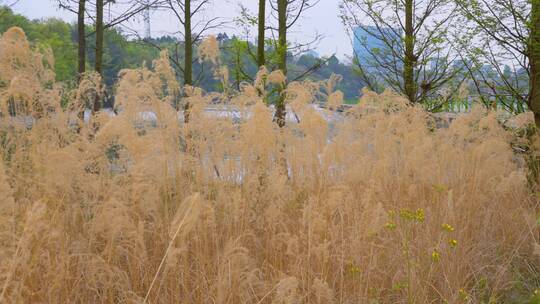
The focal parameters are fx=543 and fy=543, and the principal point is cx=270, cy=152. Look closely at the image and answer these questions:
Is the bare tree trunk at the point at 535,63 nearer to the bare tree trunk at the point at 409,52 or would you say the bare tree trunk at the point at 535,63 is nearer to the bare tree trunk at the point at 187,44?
the bare tree trunk at the point at 409,52

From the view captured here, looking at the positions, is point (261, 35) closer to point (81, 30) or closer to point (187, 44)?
point (187, 44)

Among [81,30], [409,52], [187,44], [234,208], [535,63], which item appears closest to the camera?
[234,208]

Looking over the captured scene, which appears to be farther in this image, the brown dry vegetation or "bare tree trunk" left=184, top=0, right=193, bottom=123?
"bare tree trunk" left=184, top=0, right=193, bottom=123

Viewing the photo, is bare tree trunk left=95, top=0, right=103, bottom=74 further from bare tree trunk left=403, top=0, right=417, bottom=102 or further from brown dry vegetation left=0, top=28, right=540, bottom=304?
bare tree trunk left=403, top=0, right=417, bottom=102

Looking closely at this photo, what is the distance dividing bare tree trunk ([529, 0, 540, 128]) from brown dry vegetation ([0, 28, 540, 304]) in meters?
1.52

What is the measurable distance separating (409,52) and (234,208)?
5921 mm

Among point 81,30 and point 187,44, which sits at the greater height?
point 81,30

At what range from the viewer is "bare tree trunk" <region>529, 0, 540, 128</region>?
18.5 feet

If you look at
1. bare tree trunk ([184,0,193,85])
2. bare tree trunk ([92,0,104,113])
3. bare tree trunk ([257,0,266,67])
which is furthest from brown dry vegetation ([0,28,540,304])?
bare tree trunk ([92,0,104,113])

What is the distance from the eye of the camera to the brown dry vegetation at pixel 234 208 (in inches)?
104

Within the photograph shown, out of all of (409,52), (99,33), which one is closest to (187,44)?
(99,33)

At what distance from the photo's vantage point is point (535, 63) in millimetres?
5703

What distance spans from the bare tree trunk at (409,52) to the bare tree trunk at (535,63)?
255 cm

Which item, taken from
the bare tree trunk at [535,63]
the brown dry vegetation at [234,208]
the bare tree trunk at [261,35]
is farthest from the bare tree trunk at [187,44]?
the bare tree trunk at [535,63]
